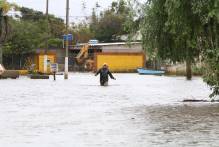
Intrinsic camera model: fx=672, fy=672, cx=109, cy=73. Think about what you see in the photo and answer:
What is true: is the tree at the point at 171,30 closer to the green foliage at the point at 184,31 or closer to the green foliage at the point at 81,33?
the green foliage at the point at 184,31

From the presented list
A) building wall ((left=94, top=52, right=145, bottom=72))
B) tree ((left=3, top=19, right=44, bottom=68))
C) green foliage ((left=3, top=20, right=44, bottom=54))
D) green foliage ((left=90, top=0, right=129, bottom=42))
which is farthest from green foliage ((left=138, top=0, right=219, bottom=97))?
green foliage ((left=90, top=0, right=129, bottom=42))

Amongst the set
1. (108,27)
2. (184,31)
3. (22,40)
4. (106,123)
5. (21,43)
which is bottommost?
(106,123)

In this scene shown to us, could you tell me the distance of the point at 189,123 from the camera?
15.8m

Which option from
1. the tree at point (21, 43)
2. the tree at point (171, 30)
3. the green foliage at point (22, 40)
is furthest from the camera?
the green foliage at point (22, 40)

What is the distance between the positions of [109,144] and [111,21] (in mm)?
92556

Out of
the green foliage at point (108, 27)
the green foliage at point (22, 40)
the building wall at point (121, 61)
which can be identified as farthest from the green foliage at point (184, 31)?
the green foliage at point (108, 27)

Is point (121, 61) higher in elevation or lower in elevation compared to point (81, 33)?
lower

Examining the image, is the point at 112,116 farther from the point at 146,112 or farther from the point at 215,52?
the point at 215,52

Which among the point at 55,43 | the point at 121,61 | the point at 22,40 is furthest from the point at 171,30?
the point at 55,43

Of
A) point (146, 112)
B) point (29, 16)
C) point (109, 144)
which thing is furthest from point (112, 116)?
point (29, 16)

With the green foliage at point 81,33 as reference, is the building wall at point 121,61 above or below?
below

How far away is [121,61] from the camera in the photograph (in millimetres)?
76000

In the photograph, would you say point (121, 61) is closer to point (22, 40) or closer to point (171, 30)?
point (22, 40)

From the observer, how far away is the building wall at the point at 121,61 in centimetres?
7469
